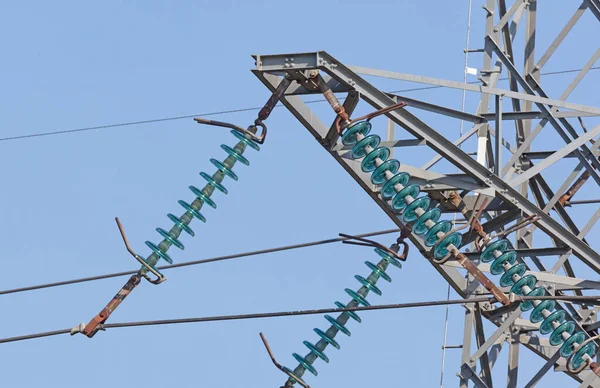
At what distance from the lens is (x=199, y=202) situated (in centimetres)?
1612

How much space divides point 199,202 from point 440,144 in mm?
2387

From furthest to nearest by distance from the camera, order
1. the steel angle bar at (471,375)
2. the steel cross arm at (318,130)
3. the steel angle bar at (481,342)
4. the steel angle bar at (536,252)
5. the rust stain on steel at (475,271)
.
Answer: the steel angle bar at (481,342) → the steel angle bar at (471,375) → the steel angle bar at (536,252) → the rust stain on steel at (475,271) → the steel cross arm at (318,130)

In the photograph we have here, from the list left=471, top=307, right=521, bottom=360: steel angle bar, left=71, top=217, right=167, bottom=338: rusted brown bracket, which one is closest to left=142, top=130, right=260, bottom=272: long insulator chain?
left=71, top=217, right=167, bottom=338: rusted brown bracket

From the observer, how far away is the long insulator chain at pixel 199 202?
16.1 metres

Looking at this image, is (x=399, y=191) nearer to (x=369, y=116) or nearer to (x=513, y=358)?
(x=369, y=116)

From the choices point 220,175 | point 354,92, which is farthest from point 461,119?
point 220,175

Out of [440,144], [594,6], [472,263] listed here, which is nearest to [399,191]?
[440,144]

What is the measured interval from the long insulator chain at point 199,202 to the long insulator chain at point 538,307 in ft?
9.19

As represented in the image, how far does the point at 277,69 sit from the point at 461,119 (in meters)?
2.03

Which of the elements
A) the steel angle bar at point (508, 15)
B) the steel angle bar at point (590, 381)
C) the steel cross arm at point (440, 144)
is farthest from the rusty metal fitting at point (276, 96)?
the steel angle bar at point (590, 381)

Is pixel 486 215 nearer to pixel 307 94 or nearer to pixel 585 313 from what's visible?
pixel 585 313

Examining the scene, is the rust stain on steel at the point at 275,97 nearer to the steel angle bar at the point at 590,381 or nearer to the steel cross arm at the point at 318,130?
the steel cross arm at the point at 318,130

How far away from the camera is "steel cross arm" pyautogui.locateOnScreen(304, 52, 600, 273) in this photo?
52.2 ft

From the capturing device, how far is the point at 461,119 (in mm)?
16672
